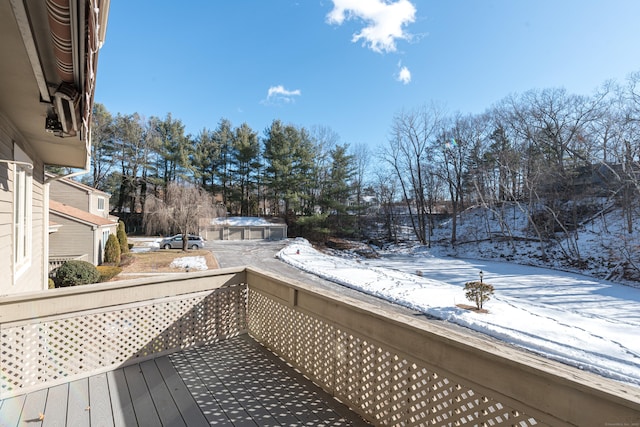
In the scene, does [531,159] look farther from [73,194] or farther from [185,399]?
[73,194]

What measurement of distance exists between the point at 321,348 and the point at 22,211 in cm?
400

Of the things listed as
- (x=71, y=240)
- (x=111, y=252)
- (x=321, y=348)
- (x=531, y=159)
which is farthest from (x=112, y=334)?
(x=531, y=159)

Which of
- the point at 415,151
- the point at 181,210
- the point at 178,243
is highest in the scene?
the point at 415,151

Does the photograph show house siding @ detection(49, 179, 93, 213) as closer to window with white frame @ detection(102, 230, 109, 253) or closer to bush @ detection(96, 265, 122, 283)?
window with white frame @ detection(102, 230, 109, 253)

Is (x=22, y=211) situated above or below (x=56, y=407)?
above

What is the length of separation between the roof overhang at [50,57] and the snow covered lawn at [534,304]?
8.16 m

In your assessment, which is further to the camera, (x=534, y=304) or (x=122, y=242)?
(x=122, y=242)

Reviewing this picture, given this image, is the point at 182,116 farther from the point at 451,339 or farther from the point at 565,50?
the point at 451,339

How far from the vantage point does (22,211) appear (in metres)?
3.67

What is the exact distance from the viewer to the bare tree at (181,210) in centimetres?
1902

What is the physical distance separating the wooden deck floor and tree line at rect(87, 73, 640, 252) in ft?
66.7

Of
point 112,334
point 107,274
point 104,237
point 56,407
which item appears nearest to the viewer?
point 56,407

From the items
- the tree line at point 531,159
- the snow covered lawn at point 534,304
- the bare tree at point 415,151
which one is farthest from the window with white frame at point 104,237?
the bare tree at point 415,151

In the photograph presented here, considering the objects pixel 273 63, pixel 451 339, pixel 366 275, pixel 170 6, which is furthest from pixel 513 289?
pixel 273 63
